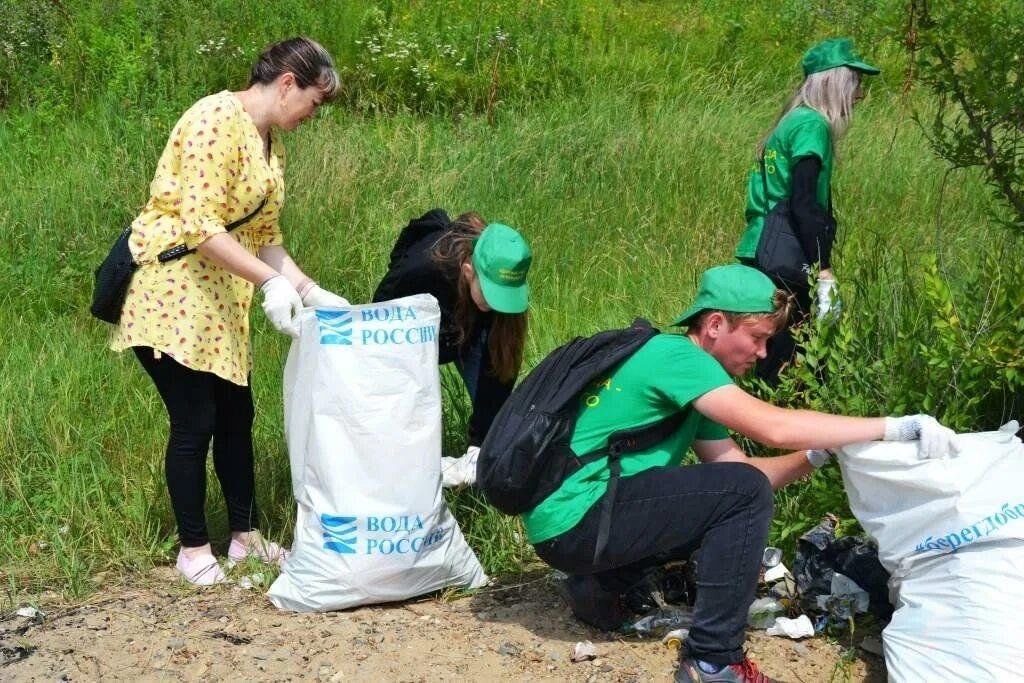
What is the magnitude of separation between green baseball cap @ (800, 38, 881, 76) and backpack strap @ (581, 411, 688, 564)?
1.92 metres

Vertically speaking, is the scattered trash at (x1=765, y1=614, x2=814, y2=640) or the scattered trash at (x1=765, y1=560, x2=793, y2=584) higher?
the scattered trash at (x1=765, y1=560, x2=793, y2=584)

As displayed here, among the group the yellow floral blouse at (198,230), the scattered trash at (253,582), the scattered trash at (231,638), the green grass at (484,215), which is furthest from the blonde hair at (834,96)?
the scattered trash at (231,638)

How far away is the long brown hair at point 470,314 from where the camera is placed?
3.62 meters

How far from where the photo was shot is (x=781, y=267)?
14.6 feet

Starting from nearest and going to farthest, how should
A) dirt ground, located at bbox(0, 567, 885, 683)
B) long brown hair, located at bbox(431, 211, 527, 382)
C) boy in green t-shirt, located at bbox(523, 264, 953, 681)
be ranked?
boy in green t-shirt, located at bbox(523, 264, 953, 681)
dirt ground, located at bbox(0, 567, 885, 683)
long brown hair, located at bbox(431, 211, 527, 382)

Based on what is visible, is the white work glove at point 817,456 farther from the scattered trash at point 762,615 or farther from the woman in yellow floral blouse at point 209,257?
the woman in yellow floral blouse at point 209,257

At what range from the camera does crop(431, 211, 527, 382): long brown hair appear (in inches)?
142

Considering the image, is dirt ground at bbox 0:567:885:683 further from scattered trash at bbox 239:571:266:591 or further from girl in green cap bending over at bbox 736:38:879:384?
girl in green cap bending over at bbox 736:38:879:384

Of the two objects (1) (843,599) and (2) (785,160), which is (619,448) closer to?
(1) (843,599)

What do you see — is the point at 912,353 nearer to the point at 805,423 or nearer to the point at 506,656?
the point at 805,423

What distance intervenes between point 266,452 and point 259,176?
4.10 ft

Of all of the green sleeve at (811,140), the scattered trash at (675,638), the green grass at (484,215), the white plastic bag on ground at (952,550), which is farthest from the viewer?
the green sleeve at (811,140)

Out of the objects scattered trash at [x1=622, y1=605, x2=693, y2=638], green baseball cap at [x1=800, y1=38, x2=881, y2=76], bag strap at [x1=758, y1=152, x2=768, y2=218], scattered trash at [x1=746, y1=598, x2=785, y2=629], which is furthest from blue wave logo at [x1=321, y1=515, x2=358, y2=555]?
green baseball cap at [x1=800, y1=38, x2=881, y2=76]

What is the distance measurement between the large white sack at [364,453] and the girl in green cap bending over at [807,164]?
1.49 metres
